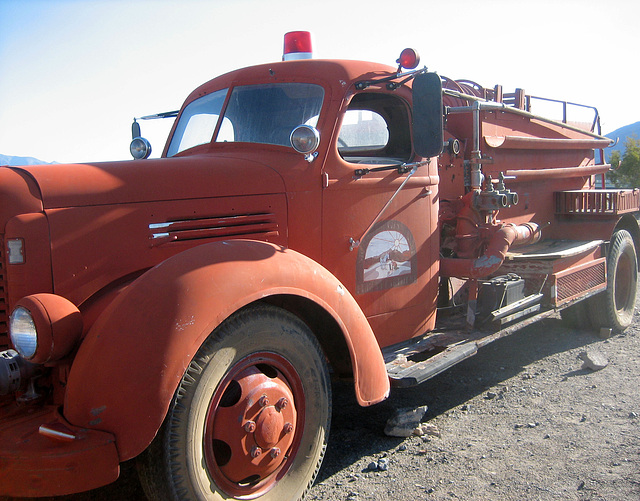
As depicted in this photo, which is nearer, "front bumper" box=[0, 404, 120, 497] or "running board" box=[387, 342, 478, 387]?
"front bumper" box=[0, 404, 120, 497]

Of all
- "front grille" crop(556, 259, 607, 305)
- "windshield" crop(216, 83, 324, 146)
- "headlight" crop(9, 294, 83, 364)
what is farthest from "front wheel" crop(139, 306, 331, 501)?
"front grille" crop(556, 259, 607, 305)

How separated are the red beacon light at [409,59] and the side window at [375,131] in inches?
9.1

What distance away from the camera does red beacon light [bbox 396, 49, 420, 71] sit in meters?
3.69

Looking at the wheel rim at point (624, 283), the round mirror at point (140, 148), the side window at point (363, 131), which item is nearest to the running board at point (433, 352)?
the side window at point (363, 131)

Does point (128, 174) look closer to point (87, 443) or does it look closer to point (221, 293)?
point (221, 293)

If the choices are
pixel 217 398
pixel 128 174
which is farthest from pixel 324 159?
pixel 217 398

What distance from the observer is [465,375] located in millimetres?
4988

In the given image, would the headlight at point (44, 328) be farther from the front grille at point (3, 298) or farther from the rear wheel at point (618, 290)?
the rear wheel at point (618, 290)

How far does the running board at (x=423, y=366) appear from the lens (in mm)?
3348

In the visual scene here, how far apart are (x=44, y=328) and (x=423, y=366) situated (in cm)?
209

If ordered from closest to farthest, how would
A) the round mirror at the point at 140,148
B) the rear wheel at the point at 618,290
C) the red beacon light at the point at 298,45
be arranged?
the red beacon light at the point at 298,45
the round mirror at the point at 140,148
the rear wheel at the point at 618,290

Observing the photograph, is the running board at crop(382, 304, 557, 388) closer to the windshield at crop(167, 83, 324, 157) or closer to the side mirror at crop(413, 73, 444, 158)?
the side mirror at crop(413, 73, 444, 158)

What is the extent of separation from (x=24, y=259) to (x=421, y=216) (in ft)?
7.84

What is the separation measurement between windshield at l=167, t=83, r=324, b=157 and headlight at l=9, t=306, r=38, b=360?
1.68 metres
